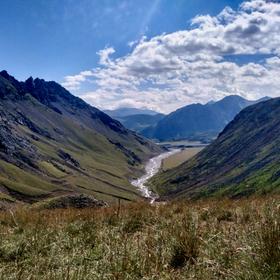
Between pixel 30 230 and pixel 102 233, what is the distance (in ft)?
6.95

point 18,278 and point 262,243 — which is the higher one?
point 262,243

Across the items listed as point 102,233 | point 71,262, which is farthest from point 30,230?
point 71,262

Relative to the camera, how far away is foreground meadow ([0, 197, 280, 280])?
19.2 feet

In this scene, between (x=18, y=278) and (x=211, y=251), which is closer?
A: (x=18, y=278)

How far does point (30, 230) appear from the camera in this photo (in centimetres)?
1066

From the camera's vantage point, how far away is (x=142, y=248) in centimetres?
757

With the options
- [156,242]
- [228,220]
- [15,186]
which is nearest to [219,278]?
[156,242]

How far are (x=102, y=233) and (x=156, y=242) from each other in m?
2.12

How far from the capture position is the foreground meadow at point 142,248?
19.2ft

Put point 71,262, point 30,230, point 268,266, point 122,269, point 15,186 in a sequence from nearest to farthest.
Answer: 1. point 268,266
2. point 122,269
3. point 71,262
4. point 30,230
5. point 15,186

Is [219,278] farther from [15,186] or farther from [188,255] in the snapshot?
[15,186]

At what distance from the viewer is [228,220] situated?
454 inches

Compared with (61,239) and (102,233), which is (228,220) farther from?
(61,239)

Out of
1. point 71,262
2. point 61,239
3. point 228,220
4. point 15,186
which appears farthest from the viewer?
point 15,186
